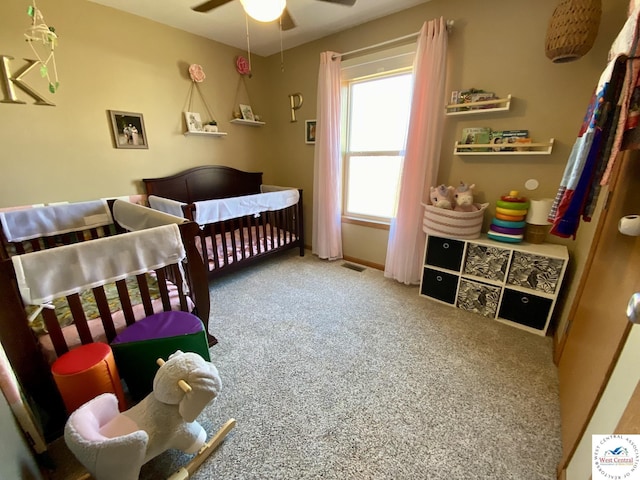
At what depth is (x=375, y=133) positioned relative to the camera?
2756mm

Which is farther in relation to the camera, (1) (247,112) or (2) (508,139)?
(1) (247,112)

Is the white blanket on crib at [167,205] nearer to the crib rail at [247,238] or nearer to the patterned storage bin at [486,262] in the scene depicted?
the crib rail at [247,238]

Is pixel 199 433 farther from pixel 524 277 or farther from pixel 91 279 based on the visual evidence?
pixel 524 277

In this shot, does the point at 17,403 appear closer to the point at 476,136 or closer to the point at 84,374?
the point at 84,374

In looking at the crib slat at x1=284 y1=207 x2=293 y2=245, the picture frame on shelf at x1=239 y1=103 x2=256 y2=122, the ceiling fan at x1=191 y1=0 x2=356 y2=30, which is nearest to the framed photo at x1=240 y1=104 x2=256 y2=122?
the picture frame on shelf at x1=239 y1=103 x2=256 y2=122

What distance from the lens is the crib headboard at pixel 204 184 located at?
265cm

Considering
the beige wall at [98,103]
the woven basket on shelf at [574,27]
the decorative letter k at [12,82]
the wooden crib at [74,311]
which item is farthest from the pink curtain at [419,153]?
the decorative letter k at [12,82]

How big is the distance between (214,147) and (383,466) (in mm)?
3130

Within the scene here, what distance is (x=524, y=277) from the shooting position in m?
1.88

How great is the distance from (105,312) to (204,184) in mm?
1964

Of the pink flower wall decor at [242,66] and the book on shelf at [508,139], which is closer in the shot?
the book on shelf at [508,139]

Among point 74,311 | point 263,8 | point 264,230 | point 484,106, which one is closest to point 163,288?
point 74,311

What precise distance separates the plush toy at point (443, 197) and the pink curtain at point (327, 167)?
108 centimetres

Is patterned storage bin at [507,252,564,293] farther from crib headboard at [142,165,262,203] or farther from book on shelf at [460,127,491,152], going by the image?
crib headboard at [142,165,262,203]
